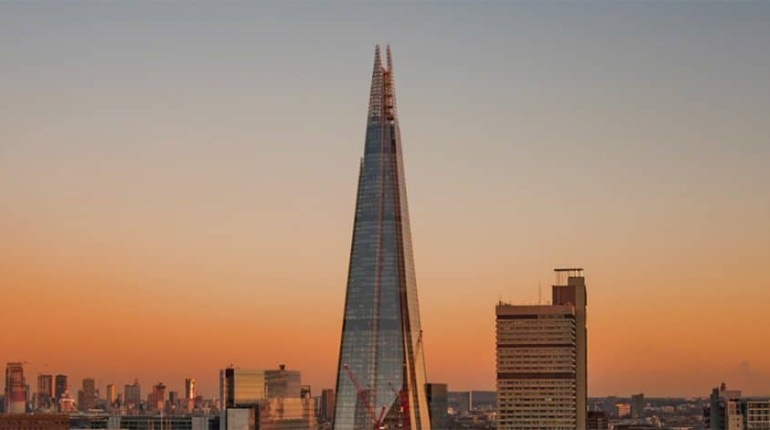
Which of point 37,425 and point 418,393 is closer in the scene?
point 418,393

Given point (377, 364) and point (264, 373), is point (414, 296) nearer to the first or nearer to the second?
point (377, 364)

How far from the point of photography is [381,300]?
175m

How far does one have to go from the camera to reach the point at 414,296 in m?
179

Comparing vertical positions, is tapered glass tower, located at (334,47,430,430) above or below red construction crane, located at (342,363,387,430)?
above

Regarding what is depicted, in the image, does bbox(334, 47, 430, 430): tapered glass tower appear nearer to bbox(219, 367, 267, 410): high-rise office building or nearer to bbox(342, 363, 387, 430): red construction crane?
bbox(342, 363, 387, 430): red construction crane

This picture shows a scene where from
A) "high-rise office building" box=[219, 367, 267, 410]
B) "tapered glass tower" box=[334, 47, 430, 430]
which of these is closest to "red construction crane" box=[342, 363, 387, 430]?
"tapered glass tower" box=[334, 47, 430, 430]

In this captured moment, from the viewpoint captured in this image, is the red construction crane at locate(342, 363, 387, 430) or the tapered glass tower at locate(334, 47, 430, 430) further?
the red construction crane at locate(342, 363, 387, 430)

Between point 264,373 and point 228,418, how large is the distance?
45.6ft

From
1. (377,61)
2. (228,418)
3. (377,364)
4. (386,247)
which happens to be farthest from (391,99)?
(228,418)

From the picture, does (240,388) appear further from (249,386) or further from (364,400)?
(364,400)

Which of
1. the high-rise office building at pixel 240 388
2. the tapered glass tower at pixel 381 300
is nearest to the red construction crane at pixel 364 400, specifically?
the tapered glass tower at pixel 381 300

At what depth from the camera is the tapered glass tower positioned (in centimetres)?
17362

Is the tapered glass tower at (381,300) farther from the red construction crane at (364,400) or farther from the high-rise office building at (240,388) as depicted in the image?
the high-rise office building at (240,388)

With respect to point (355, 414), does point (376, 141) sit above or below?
above
